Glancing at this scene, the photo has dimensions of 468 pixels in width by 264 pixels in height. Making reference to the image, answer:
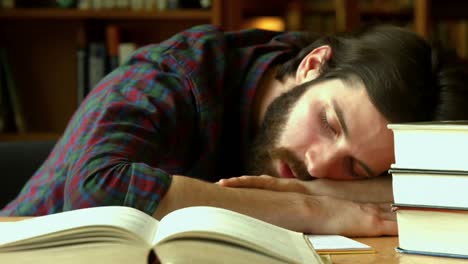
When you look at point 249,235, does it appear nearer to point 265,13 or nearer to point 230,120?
point 230,120

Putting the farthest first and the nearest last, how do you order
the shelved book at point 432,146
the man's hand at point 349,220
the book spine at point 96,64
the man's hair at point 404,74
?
the book spine at point 96,64 < the man's hair at point 404,74 < the man's hand at point 349,220 < the shelved book at point 432,146

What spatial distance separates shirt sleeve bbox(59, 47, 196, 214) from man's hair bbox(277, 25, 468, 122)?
299 millimetres

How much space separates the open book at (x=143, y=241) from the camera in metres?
0.70

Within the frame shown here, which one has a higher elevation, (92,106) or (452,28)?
→ (92,106)

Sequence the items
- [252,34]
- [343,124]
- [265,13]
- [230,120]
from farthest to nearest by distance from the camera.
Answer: [265,13]
[252,34]
[230,120]
[343,124]

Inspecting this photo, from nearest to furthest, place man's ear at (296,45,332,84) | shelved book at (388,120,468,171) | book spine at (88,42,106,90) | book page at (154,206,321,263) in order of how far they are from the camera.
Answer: book page at (154,206,321,263), shelved book at (388,120,468,171), man's ear at (296,45,332,84), book spine at (88,42,106,90)

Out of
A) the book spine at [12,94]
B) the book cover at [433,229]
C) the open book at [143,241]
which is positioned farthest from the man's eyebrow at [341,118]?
the book spine at [12,94]

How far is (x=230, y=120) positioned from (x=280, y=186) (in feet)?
1.44

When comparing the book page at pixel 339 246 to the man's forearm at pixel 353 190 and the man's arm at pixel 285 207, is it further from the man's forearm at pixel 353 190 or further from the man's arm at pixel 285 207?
the man's forearm at pixel 353 190

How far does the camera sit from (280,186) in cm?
123

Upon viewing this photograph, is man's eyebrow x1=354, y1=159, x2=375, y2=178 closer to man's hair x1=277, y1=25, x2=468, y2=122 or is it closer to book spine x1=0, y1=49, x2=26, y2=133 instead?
man's hair x1=277, y1=25, x2=468, y2=122

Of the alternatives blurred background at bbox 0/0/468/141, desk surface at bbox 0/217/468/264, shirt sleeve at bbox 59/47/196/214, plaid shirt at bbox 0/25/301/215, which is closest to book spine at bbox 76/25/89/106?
blurred background at bbox 0/0/468/141

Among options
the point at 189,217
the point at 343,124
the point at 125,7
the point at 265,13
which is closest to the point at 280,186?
the point at 343,124

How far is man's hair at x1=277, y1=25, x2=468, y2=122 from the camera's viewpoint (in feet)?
4.56
